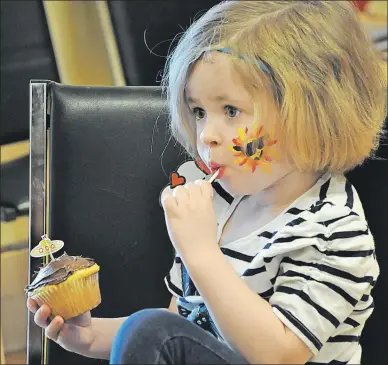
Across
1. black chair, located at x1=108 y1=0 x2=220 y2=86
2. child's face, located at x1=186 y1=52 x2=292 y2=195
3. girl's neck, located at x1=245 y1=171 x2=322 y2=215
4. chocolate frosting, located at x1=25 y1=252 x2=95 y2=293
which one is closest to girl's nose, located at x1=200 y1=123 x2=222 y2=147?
child's face, located at x1=186 y1=52 x2=292 y2=195

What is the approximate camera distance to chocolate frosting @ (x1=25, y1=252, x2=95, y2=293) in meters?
0.89

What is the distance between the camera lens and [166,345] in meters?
0.79

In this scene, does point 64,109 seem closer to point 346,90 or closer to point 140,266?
point 140,266

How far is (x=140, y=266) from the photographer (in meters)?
1.15

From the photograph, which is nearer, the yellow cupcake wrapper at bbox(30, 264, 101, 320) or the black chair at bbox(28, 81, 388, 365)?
the yellow cupcake wrapper at bbox(30, 264, 101, 320)

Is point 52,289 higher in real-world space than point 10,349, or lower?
higher

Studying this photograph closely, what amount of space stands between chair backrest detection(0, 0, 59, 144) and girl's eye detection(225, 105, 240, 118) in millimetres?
888

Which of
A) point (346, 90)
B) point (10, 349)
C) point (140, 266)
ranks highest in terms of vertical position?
point (346, 90)

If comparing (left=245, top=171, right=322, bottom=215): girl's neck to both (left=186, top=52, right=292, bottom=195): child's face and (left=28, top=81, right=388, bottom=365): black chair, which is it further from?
(left=28, top=81, right=388, bottom=365): black chair

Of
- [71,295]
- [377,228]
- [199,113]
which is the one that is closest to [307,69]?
[199,113]

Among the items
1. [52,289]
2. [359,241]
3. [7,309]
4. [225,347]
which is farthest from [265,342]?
[7,309]

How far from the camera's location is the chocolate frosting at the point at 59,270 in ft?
2.92

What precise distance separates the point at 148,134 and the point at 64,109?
14 centimetres

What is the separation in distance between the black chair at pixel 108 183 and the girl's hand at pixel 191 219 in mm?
261
